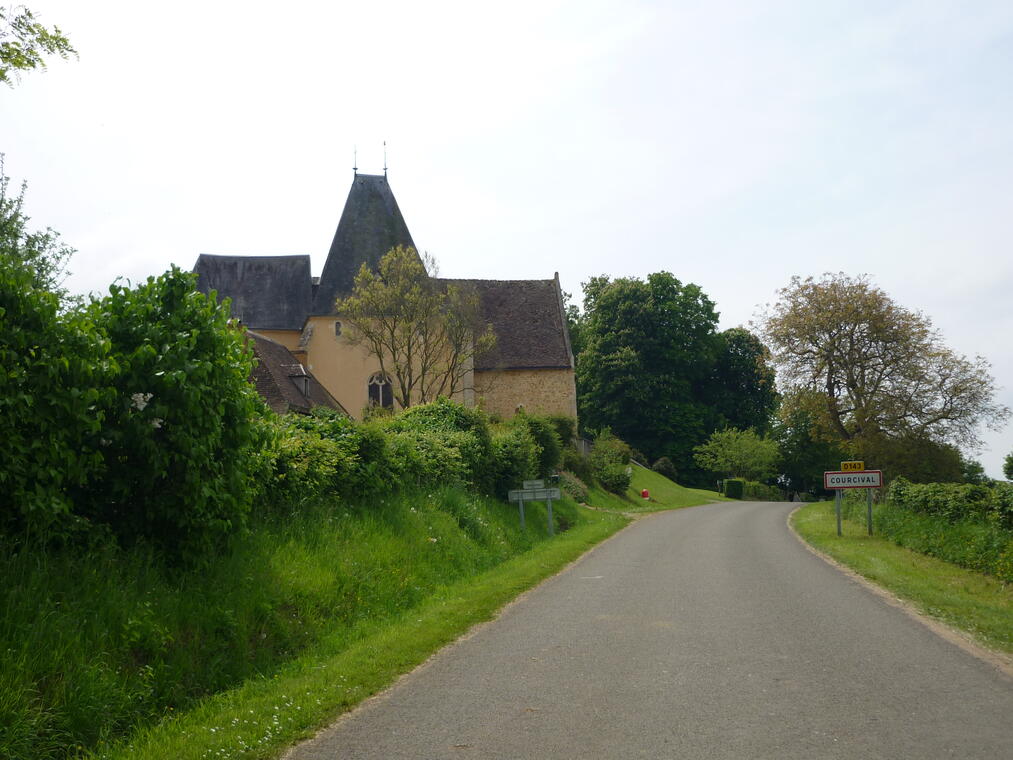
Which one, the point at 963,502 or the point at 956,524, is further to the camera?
the point at 963,502

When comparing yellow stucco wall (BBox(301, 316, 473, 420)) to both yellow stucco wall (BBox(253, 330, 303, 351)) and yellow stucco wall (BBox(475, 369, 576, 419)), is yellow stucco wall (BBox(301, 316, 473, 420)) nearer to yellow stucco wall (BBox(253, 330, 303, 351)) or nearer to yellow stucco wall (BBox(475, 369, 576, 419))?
yellow stucco wall (BBox(253, 330, 303, 351))

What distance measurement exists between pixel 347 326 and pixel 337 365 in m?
5.76

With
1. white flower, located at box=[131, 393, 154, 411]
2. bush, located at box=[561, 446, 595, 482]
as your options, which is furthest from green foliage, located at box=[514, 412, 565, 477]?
white flower, located at box=[131, 393, 154, 411]

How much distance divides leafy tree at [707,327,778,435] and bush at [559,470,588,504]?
34055 millimetres

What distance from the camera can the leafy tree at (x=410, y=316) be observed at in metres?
36.5

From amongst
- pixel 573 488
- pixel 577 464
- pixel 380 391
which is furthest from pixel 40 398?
pixel 380 391

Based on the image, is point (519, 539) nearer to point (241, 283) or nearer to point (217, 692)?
point (217, 692)

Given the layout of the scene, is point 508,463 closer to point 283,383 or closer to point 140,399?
point 283,383

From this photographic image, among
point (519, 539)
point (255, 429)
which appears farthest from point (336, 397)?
point (255, 429)

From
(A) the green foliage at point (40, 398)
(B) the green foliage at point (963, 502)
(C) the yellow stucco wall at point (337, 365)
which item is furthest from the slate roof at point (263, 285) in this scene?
(A) the green foliage at point (40, 398)

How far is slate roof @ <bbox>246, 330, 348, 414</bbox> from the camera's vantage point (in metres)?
32.0

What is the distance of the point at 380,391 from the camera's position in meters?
44.9

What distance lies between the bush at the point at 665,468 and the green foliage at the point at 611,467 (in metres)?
13.9

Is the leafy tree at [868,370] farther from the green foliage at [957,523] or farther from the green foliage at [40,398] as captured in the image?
the green foliage at [40,398]
